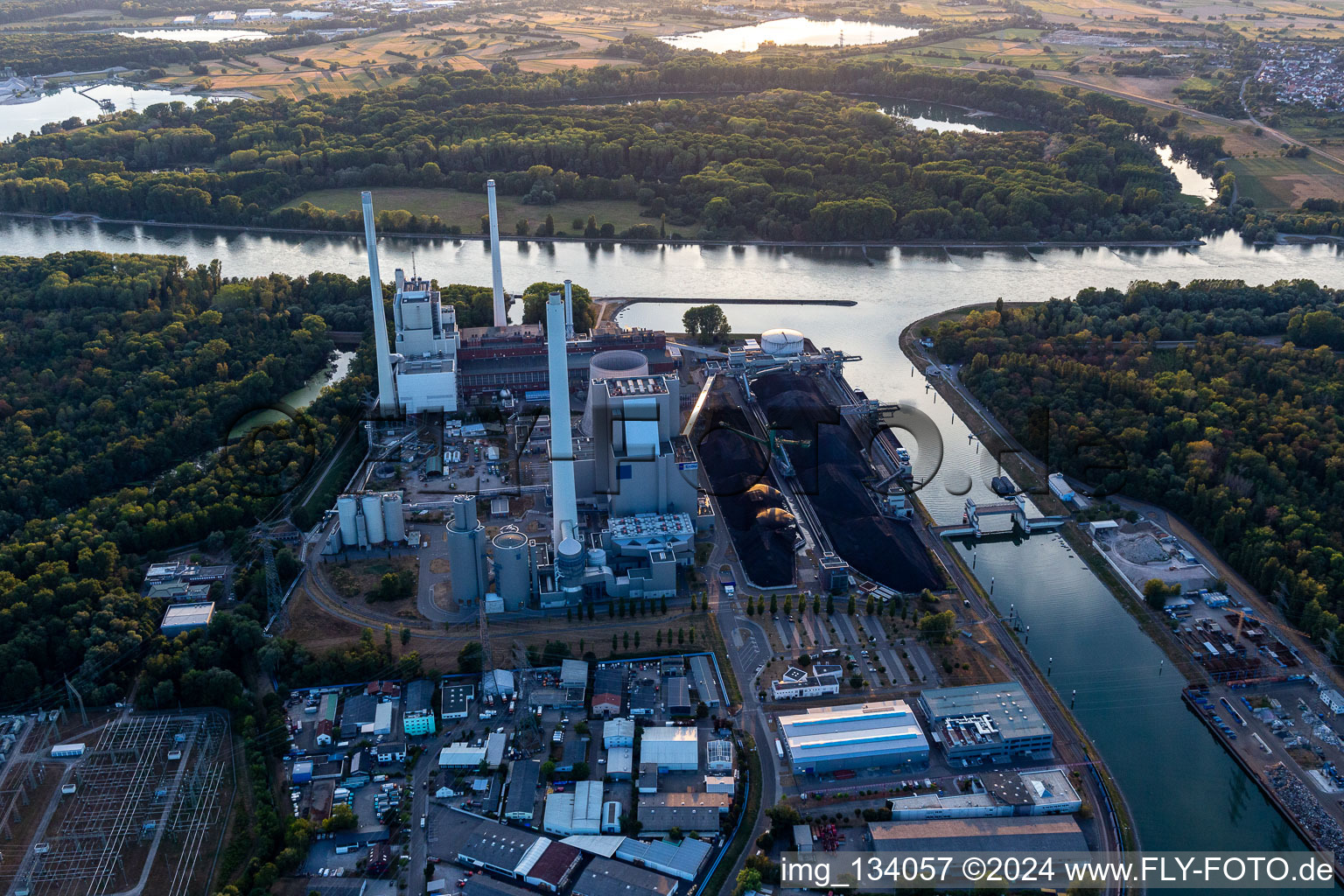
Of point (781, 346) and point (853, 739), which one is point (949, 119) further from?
point (853, 739)

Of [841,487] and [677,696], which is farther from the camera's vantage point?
[841,487]

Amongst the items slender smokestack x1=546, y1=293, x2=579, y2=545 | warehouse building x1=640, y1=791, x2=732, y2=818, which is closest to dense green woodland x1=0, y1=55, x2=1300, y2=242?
slender smokestack x1=546, y1=293, x2=579, y2=545

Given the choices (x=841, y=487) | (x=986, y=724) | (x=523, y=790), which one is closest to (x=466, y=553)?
(x=523, y=790)

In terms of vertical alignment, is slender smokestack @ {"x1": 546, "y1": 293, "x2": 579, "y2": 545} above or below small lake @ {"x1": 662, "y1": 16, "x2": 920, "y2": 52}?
below

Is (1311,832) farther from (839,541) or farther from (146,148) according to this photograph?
(146,148)

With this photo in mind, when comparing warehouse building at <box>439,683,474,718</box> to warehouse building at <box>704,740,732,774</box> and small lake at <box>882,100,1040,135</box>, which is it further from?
small lake at <box>882,100,1040,135</box>

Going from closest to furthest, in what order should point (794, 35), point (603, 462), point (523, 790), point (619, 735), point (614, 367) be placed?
point (523, 790), point (619, 735), point (603, 462), point (614, 367), point (794, 35)

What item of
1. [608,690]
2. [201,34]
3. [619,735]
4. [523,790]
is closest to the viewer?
[523,790]
